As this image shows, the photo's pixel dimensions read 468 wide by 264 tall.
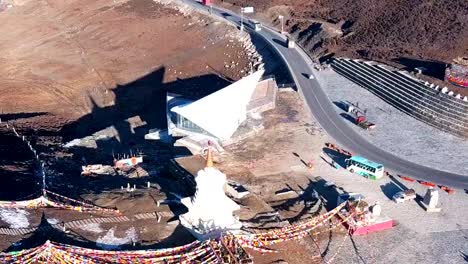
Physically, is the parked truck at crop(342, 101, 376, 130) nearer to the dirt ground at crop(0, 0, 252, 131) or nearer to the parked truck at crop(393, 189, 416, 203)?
the parked truck at crop(393, 189, 416, 203)

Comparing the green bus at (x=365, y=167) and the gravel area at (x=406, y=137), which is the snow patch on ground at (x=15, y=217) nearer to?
the green bus at (x=365, y=167)

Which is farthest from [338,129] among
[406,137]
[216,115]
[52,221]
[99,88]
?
[99,88]

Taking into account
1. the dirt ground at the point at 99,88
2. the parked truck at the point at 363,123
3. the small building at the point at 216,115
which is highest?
the small building at the point at 216,115

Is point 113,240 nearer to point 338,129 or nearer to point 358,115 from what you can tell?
point 338,129

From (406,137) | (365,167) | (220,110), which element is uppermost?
(220,110)

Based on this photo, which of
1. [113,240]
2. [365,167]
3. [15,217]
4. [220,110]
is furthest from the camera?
[220,110]

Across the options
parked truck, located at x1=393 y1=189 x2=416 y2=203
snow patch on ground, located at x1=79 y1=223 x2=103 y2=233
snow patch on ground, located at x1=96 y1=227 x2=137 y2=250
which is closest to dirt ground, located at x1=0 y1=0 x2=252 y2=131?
snow patch on ground, located at x1=79 y1=223 x2=103 y2=233

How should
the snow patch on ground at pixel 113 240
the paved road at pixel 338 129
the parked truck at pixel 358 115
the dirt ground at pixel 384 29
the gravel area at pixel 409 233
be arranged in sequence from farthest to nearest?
the dirt ground at pixel 384 29 → the parked truck at pixel 358 115 → the paved road at pixel 338 129 → the gravel area at pixel 409 233 → the snow patch on ground at pixel 113 240

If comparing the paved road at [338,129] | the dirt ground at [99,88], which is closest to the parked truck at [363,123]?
the paved road at [338,129]
